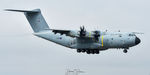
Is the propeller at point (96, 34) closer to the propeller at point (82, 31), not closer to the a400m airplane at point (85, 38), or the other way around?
the a400m airplane at point (85, 38)

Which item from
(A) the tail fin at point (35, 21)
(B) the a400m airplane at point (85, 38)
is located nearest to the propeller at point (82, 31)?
(B) the a400m airplane at point (85, 38)

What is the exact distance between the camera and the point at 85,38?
191 ft

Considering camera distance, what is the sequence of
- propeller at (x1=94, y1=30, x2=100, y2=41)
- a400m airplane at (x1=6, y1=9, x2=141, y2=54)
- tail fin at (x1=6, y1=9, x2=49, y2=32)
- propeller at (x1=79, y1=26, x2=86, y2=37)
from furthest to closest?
tail fin at (x1=6, y1=9, x2=49, y2=32) < propeller at (x1=94, y1=30, x2=100, y2=41) < propeller at (x1=79, y1=26, x2=86, y2=37) < a400m airplane at (x1=6, y1=9, x2=141, y2=54)

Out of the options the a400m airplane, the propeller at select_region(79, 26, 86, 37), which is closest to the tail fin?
the a400m airplane

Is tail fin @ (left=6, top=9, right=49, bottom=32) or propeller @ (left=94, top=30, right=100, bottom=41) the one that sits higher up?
tail fin @ (left=6, top=9, right=49, bottom=32)

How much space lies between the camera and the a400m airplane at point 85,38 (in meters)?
56.8

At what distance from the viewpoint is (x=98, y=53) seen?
60000 millimetres

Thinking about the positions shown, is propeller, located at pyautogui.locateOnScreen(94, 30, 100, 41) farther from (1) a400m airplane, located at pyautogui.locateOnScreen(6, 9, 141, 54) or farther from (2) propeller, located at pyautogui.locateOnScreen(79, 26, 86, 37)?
(2) propeller, located at pyautogui.locateOnScreen(79, 26, 86, 37)

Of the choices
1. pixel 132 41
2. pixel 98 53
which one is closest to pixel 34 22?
pixel 98 53

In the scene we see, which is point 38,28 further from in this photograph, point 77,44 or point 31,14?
point 77,44

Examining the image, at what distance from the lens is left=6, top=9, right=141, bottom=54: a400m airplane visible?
56797 mm

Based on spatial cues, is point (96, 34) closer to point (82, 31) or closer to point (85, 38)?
point (85, 38)

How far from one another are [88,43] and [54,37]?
4703mm

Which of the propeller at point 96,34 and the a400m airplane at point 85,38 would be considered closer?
the a400m airplane at point 85,38
